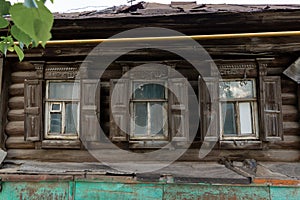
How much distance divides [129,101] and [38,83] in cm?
146

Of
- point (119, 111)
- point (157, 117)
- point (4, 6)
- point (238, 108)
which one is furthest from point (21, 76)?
point (4, 6)

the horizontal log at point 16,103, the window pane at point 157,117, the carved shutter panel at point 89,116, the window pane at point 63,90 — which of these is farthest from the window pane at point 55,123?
the window pane at point 157,117

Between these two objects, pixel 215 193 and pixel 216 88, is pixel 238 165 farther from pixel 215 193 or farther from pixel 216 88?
pixel 216 88

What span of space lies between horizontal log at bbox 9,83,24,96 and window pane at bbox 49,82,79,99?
0.51 m

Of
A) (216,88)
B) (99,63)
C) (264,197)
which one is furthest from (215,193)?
(99,63)

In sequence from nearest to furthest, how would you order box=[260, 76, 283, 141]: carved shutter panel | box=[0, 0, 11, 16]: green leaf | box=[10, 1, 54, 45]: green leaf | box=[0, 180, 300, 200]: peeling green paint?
box=[10, 1, 54, 45]: green leaf, box=[0, 0, 11, 16]: green leaf, box=[0, 180, 300, 200]: peeling green paint, box=[260, 76, 283, 141]: carved shutter panel

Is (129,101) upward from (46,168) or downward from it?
upward

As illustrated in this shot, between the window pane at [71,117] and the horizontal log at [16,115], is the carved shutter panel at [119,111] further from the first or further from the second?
the horizontal log at [16,115]

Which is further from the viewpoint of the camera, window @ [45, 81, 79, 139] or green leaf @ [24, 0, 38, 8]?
window @ [45, 81, 79, 139]

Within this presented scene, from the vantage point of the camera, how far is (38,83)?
4570 millimetres

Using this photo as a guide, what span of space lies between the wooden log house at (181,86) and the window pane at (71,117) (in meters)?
0.02

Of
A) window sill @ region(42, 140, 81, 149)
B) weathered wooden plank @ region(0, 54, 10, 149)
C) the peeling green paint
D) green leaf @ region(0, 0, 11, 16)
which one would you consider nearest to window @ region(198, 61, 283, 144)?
the peeling green paint

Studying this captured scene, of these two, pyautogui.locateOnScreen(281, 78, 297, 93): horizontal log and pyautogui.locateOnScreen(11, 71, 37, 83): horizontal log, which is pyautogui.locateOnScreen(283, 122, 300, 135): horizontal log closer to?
pyautogui.locateOnScreen(281, 78, 297, 93): horizontal log

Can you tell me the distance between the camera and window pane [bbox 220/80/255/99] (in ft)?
14.7
